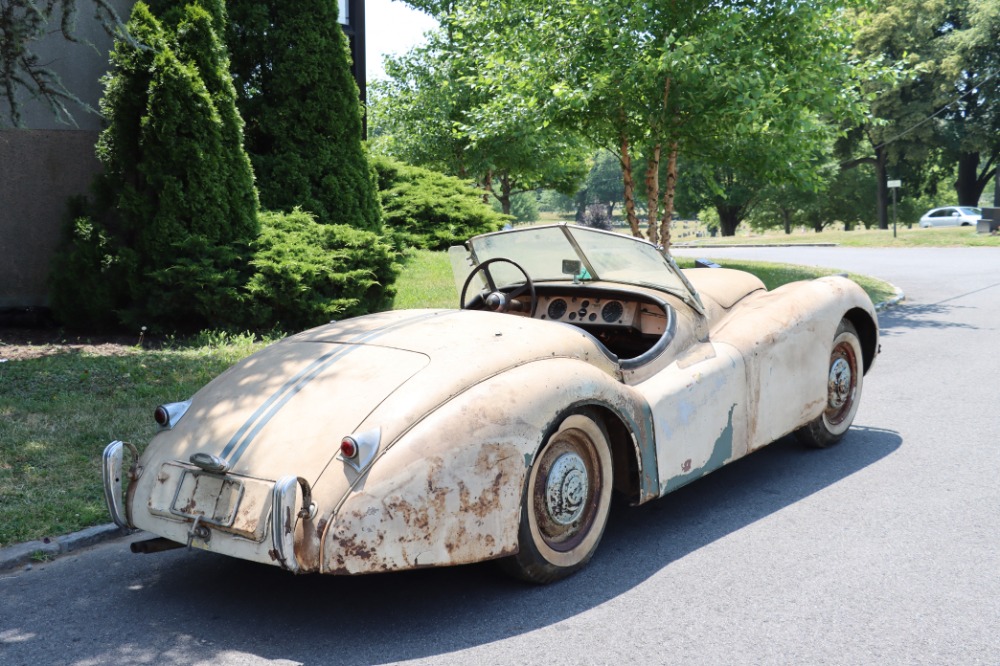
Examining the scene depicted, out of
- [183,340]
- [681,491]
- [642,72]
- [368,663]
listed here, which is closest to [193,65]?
[183,340]

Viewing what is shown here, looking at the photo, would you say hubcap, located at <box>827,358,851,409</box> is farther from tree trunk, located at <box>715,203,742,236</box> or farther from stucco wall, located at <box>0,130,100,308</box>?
tree trunk, located at <box>715,203,742,236</box>

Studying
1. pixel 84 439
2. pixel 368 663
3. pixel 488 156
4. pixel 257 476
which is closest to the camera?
pixel 368 663

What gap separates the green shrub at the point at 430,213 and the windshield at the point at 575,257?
11.1 metres

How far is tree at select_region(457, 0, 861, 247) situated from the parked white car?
35.7m

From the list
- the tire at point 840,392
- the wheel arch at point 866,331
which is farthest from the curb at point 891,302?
the tire at point 840,392

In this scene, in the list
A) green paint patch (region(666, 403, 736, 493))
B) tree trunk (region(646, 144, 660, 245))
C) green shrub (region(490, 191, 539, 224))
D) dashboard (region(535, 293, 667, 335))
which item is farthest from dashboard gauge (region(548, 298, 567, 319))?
green shrub (region(490, 191, 539, 224))

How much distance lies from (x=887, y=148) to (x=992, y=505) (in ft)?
154

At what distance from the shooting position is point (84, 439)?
5973 mm

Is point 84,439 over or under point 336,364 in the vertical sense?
under

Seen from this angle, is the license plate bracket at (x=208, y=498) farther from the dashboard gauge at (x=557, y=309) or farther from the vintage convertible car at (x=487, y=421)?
the dashboard gauge at (x=557, y=309)

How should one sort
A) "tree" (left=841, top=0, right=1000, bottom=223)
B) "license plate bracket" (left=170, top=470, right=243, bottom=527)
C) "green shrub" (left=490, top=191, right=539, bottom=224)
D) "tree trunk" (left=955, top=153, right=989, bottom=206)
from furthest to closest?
1. "green shrub" (left=490, top=191, right=539, bottom=224)
2. "tree trunk" (left=955, top=153, right=989, bottom=206)
3. "tree" (left=841, top=0, right=1000, bottom=223)
4. "license plate bracket" (left=170, top=470, right=243, bottom=527)

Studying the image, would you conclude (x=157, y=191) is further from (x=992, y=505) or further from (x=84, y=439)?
(x=992, y=505)

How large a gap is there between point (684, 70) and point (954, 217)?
39.9 metres

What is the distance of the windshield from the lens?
5.17m
